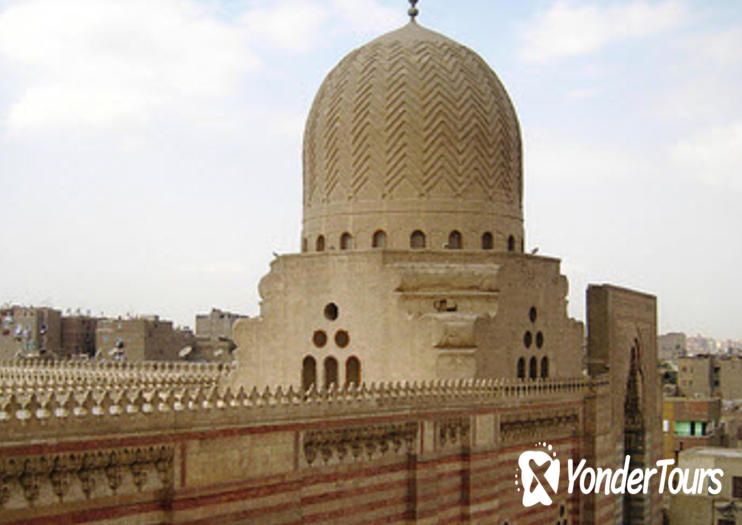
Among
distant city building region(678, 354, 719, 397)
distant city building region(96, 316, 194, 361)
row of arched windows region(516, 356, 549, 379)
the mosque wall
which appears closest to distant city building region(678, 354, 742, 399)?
distant city building region(678, 354, 719, 397)

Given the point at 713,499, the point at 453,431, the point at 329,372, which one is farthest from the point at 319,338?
the point at 713,499

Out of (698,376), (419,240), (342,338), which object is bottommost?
(698,376)

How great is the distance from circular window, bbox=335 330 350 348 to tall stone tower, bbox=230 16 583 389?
0.07 metres

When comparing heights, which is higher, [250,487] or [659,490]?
[250,487]

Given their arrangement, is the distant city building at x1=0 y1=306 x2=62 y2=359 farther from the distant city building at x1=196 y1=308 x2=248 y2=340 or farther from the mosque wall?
the mosque wall

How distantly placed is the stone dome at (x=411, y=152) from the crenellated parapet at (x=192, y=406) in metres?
4.48

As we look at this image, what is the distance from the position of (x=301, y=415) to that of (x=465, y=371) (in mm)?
5743

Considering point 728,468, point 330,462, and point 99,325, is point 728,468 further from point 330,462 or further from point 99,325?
point 99,325

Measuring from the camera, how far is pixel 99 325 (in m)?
56.1

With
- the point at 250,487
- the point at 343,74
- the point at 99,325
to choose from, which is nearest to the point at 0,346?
the point at 99,325

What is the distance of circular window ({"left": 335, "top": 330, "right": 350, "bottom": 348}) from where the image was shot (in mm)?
20719

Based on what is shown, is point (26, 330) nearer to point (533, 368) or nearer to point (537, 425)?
point (533, 368)

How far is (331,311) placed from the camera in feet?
68.9

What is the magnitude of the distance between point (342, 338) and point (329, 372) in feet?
2.65
